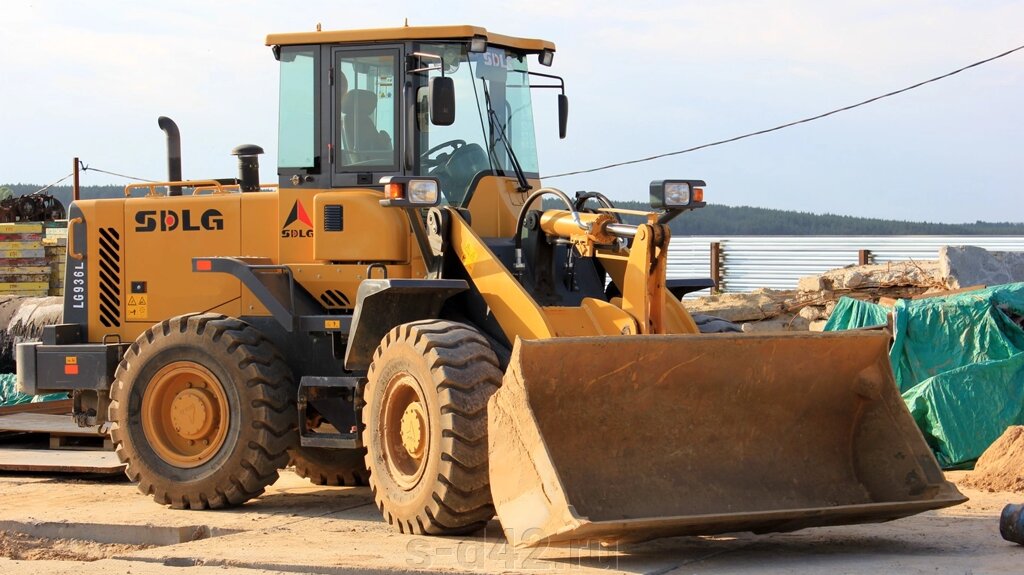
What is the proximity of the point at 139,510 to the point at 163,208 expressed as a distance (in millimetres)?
2499

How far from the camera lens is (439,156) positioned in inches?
405

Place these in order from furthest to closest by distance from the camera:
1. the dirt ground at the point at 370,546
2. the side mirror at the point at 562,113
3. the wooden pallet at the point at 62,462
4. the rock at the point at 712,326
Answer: the wooden pallet at the point at 62,462
the side mirror at the point at 562,113
the rock at the point at 712,326
the dirt ground at the point at 370,546

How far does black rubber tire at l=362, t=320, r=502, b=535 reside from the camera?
27.3ft

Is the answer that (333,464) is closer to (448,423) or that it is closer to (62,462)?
(62,462)

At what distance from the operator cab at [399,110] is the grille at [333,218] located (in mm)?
273

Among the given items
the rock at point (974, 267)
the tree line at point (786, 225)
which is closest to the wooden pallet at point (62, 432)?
the rock at point (974, 267)

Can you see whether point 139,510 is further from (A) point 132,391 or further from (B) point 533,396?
(B) point 533,396

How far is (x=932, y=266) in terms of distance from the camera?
18656mm

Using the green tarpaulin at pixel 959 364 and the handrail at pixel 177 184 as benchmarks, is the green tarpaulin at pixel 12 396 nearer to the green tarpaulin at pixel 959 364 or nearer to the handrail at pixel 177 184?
the handrail at pixel 177 184

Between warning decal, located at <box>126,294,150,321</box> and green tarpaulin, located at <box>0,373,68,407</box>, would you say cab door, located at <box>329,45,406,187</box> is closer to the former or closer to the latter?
warning decal, located at <box>126,294,150,321</box>

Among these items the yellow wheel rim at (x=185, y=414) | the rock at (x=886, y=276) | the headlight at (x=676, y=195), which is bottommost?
the yellow wheel rim at (x=185, y=414)

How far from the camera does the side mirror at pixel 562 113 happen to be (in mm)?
11242

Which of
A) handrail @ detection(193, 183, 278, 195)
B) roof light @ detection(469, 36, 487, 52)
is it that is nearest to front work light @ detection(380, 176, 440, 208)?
roof light @ detection(469, 36, 487, 52)

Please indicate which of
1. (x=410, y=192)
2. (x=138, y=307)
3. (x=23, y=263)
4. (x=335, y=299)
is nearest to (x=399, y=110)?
(x=410, y=192)
